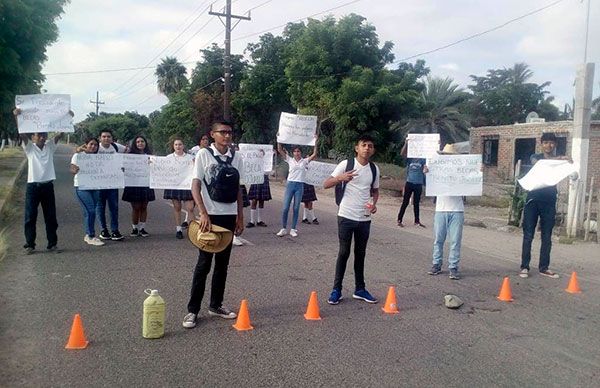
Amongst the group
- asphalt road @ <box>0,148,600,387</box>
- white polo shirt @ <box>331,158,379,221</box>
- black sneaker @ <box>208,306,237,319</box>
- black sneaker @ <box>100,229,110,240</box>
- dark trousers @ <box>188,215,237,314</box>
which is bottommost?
asphalt road @ <box>0,148,600,387</box>

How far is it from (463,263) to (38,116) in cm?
738

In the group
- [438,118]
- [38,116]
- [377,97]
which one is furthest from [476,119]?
[38,116]

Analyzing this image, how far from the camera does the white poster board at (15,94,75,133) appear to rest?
28.2ft

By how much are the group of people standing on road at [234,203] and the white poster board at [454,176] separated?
5.4 inches

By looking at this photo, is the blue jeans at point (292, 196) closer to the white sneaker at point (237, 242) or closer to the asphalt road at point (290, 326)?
the white sneaker at point (237, 242)

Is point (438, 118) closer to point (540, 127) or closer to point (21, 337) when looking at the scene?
point (540, 127)

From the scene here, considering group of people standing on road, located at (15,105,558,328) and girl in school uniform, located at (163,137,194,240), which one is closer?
group of people standing on road, located at (15,105,558,328)

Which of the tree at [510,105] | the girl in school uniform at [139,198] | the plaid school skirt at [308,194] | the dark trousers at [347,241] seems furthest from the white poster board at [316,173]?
the tree at [510,105]

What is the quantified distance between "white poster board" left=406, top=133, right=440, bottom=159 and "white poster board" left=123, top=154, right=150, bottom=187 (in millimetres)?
5548

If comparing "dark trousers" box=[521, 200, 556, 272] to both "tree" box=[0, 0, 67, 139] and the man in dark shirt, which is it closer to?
the man in dark shirt

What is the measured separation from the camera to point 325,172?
1174 centimetres

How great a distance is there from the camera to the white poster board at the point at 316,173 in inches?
450

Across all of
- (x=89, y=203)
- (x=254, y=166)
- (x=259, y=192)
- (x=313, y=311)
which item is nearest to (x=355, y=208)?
(x=313, y=311)

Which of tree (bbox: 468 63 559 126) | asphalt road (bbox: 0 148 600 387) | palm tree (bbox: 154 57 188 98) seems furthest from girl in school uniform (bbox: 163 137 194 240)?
palm tree (bbox: 154 57 188 98)
